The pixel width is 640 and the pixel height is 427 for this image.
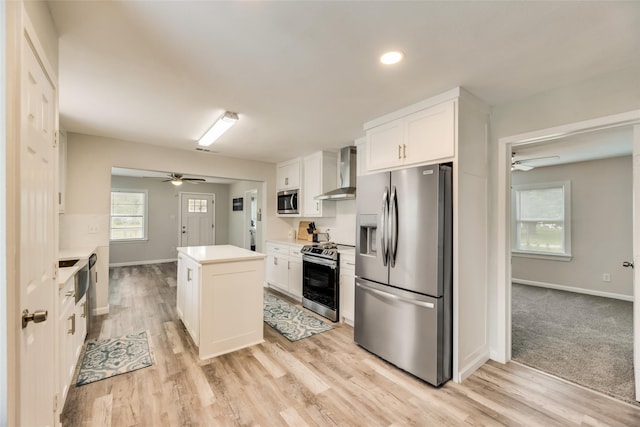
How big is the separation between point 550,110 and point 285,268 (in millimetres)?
3889

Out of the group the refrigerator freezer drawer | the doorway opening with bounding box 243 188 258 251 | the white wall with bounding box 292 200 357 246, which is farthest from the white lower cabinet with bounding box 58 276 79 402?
the doorway opening with bounding box 243 188 258 251

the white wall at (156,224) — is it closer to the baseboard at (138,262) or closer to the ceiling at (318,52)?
the baseboard at (138,262)

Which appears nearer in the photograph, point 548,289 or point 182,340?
point 182,340

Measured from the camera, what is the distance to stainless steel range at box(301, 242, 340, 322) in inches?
141

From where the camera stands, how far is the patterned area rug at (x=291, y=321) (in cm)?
324

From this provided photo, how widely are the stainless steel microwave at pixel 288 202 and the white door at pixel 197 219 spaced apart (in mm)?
4018

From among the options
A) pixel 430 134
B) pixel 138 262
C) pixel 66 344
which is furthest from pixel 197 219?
pixel 430 134

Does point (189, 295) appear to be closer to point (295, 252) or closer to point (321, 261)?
point (321, 261)

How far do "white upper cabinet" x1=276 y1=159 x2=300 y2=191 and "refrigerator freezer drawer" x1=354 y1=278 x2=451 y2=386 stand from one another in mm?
2629

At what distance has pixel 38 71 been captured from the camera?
4.22 ft

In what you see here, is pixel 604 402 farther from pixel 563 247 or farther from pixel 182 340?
pixel 563 247

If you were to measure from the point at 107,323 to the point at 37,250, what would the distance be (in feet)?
9.25

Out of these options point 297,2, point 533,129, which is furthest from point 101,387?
point 533,129

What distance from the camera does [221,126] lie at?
10.1ft
